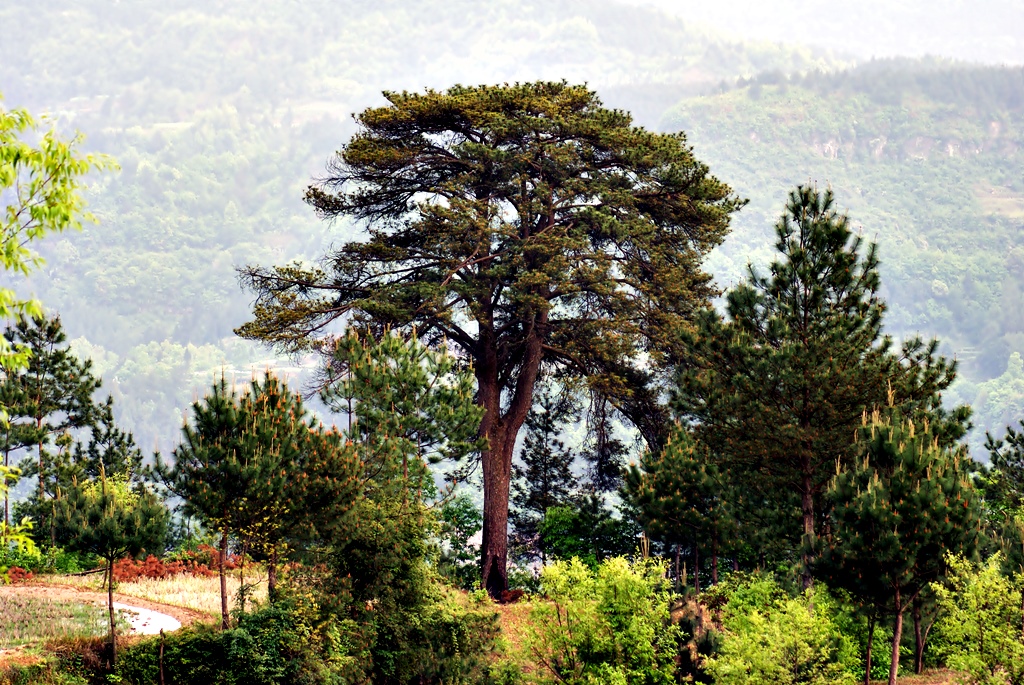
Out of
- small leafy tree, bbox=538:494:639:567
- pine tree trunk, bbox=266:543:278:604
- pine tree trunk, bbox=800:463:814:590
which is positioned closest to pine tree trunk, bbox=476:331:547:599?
small leafy tree, bbox=538:494:639:567

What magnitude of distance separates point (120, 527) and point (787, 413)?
1468cm

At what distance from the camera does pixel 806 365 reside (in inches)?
1022

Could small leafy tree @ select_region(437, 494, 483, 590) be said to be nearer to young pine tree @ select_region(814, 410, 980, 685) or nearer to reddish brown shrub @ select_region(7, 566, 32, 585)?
reddish brown shrub @ select_region(7, 566, 32, 585)

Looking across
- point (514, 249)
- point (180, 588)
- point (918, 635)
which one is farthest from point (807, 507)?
point (180, 588)

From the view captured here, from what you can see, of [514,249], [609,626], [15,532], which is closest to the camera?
[15,532]

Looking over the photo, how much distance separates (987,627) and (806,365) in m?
7.96

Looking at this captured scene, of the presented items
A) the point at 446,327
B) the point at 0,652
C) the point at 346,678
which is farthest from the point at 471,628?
the point at 446,327

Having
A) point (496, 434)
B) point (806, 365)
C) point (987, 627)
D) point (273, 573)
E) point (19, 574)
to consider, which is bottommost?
Answer: point (987, 627)

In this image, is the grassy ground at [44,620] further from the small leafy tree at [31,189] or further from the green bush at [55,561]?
the small leafy tree at [31,189]

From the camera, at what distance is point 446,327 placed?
33562mm

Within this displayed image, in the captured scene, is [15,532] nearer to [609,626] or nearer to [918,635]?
[609,626]

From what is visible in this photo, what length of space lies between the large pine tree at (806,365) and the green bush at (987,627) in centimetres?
627

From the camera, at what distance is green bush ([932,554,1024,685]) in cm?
1898

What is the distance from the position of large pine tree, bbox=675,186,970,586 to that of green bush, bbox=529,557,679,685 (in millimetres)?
4959
